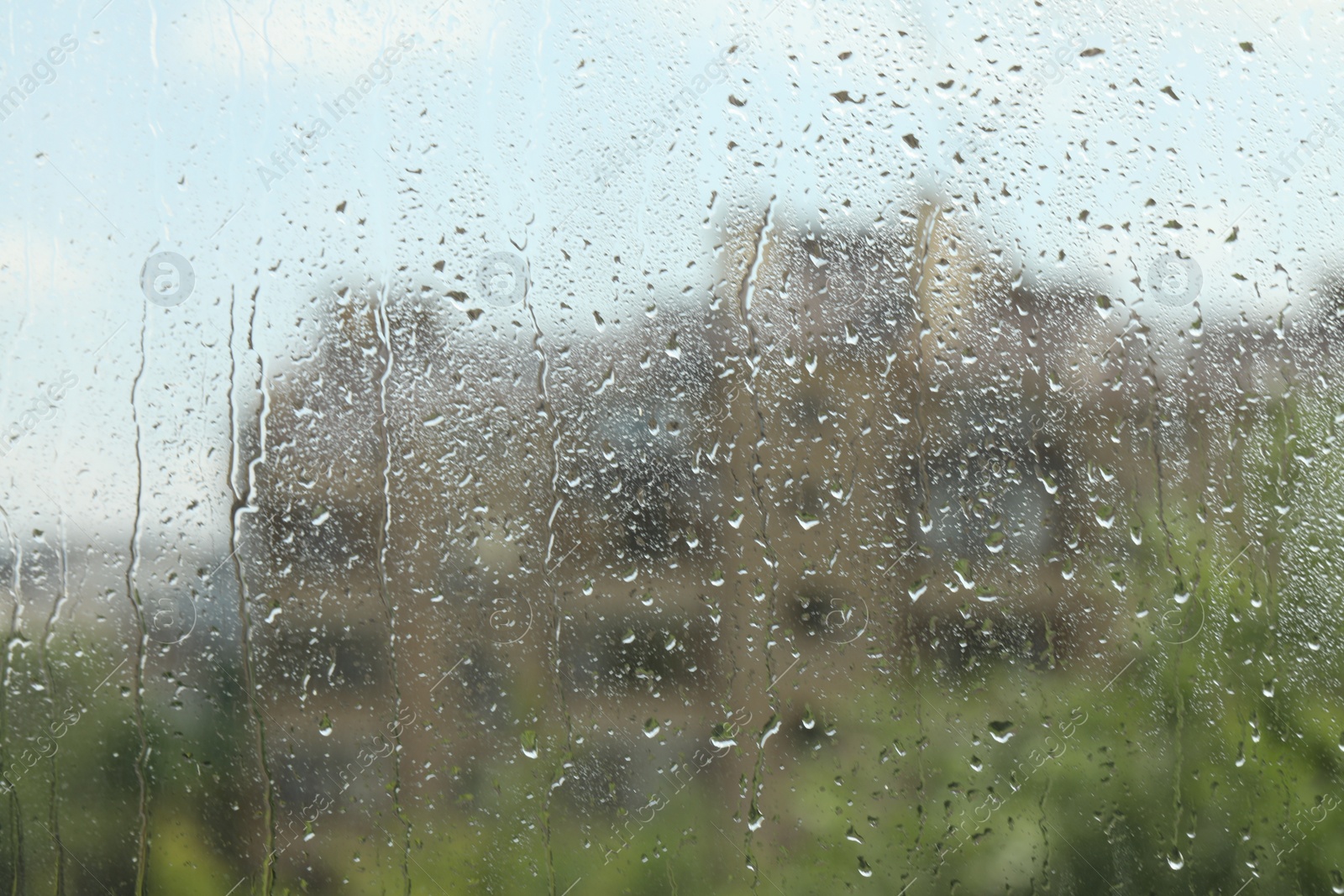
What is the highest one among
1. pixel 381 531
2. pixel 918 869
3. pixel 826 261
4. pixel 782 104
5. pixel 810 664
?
pixel 782 104

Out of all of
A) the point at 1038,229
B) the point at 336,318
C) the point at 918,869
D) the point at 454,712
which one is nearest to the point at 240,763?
the point at 454,712

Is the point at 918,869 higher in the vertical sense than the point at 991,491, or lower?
lower

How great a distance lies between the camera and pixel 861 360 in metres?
0.88

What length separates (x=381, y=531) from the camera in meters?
0.85

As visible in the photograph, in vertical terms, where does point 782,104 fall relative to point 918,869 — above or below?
above

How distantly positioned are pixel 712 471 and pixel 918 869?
0.53 metres

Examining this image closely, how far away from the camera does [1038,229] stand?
891mm

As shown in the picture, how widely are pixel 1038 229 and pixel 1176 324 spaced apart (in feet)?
0.67

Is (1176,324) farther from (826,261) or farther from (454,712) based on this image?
(454,712)

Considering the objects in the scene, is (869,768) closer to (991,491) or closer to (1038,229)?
(991,491)

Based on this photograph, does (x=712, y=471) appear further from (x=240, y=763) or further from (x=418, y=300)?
(x=240, y=763)

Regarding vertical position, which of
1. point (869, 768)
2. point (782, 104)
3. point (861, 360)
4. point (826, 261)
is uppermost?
point (782, 104)

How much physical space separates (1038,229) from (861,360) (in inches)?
10.6

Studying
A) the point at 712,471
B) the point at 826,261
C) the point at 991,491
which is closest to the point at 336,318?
the point at 712,471
